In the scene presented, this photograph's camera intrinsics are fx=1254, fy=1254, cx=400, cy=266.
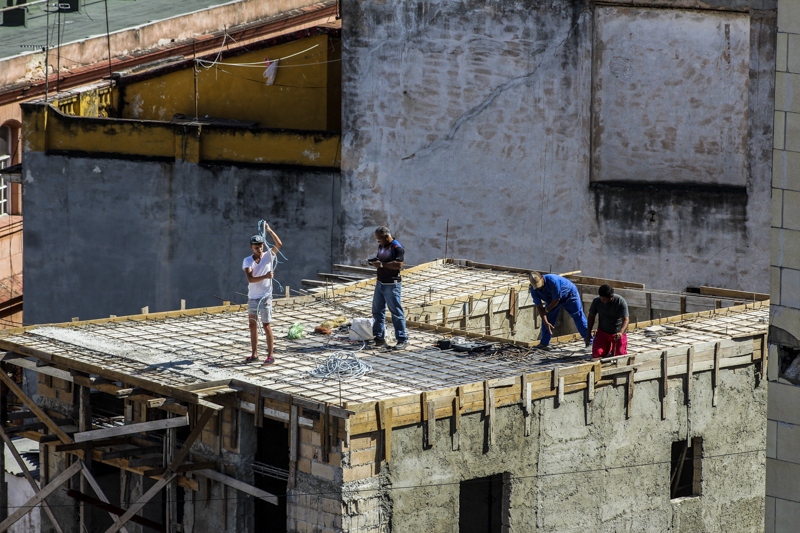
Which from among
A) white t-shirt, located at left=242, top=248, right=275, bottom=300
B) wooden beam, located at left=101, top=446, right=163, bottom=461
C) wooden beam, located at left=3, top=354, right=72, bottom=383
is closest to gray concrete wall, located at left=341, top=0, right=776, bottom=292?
wooden beam, located at left=3, top=354, right=72, bottom=383

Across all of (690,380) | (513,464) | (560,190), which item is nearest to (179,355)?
(513,464)

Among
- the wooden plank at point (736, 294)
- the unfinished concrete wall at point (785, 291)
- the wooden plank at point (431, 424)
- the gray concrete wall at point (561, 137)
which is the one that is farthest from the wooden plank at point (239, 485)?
the gray concrete wall at point (561, 137)

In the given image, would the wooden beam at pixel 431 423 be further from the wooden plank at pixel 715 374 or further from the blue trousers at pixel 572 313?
the wooden plank at pixel 715 374

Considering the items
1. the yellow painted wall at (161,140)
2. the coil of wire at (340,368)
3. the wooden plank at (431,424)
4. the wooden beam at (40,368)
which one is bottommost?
the wooden plank at (431,424)

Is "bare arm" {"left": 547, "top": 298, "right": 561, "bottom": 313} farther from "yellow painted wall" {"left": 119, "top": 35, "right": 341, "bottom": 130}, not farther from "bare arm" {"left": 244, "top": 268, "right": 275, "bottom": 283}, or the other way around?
"yellow painted wall" {"left": 119, "top": 35, "right": 341, "bottom": 130}

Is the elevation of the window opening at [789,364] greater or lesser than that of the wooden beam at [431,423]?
greater

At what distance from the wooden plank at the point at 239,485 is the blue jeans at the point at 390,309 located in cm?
365

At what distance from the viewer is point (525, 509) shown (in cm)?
1836

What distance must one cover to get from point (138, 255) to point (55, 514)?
1289 cm

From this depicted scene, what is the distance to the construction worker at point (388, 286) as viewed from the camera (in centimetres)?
1892

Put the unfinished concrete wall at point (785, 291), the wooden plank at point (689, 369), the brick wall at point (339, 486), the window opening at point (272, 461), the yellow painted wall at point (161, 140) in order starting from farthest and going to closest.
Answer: the yellow painted wall at point (161, 140), the wooden plank at point (689, 369), the window opening at point (272, 461), the brick wall at point (339, 486), the unfinished concrete wall at point (785, 291)

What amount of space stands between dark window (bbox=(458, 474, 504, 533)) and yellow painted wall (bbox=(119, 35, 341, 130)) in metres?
16.6

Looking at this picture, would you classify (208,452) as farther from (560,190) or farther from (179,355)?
(560,190)

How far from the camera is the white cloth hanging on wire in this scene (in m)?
34.8
